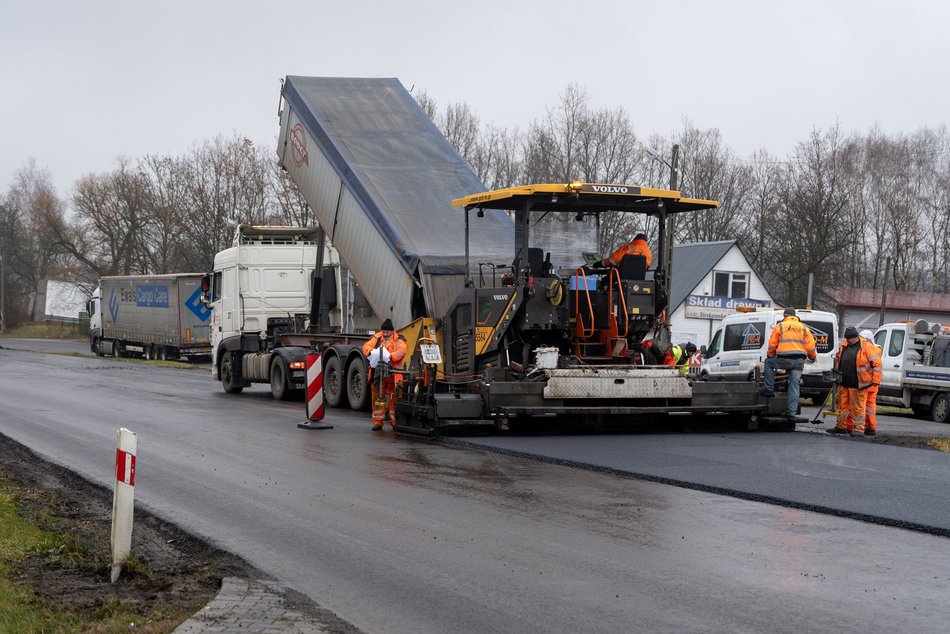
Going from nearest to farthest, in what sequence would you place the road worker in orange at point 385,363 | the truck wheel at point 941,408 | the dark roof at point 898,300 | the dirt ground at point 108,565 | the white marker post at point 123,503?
the dirt ground at point 108,565 < the white marker post at point 123,503 < the road worker in orange at point 385,363 < the truck wheel at point 941,408 < the dark roof at point 898,300

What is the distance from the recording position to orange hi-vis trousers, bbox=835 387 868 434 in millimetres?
13966

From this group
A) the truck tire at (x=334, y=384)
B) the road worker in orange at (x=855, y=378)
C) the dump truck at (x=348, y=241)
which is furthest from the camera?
the truck tire at (x=334, y=384)

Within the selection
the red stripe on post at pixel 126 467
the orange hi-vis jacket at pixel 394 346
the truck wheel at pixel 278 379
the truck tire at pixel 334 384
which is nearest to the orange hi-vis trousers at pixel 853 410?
the orange hi-vis jacket at pixel 394 346

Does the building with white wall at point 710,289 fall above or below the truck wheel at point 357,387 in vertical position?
above

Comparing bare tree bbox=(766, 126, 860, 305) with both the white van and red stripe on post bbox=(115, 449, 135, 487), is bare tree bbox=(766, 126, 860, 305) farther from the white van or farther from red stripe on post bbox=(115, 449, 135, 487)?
red stripe on post bbox=(115, 449, 135, 487)

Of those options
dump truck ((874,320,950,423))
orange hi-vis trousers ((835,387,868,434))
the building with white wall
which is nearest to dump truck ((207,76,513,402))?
orange hi-vis trousers ((835,387,868,434))

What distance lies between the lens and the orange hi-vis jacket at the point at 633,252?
13164 millimetres

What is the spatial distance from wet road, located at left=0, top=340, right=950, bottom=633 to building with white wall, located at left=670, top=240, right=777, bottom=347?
32.2m

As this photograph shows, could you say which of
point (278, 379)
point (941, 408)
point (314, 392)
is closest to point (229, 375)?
point (278, 379)

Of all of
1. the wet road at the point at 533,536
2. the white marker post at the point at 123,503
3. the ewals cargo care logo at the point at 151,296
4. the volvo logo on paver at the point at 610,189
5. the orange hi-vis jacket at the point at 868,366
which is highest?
the volvo logo on paver at the point at 610,189

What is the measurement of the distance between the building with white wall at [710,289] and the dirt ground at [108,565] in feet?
122

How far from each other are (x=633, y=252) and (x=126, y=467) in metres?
8.08

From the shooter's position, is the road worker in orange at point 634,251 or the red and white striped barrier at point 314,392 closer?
the road worker in orange at point 634,251

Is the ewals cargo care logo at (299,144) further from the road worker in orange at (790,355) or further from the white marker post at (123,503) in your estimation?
the white marker post at (123,503)
